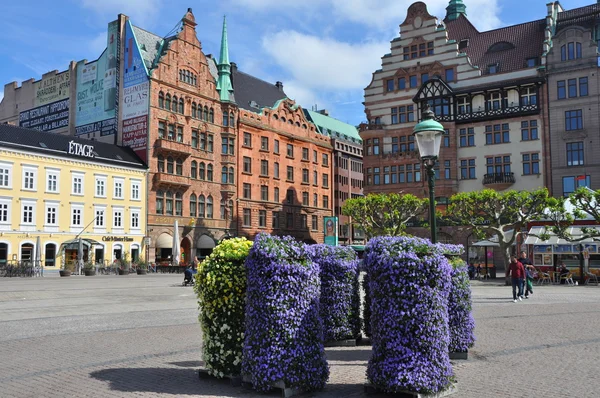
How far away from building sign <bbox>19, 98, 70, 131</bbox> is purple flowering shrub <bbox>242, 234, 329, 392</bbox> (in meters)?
58.3

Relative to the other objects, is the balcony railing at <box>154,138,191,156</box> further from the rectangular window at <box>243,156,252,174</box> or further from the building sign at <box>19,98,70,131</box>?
the building sign at <box>19,98,70,131</box>

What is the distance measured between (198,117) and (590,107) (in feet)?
118

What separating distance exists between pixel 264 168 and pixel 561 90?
3140 centimetres

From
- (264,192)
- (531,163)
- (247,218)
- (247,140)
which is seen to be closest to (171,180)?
(247,218)

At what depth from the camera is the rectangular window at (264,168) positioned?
65.2 meters

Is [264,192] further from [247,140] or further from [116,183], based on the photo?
[116,183]

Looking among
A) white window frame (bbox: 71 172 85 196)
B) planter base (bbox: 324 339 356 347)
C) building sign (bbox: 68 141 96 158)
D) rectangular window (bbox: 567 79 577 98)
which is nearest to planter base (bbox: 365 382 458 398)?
planter base (bbox: 324 339 356 347)

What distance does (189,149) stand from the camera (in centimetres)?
5588

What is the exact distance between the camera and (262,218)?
65.2 metres

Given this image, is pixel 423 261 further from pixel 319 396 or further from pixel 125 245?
pixel 125 245

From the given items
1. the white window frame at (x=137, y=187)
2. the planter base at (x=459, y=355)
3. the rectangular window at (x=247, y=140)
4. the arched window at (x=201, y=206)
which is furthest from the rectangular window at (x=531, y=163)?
the planter base at (x=459, y=355)

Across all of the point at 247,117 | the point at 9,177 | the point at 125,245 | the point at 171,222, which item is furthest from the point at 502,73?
the point at 9,177

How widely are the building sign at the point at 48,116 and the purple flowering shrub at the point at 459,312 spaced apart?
57.5 metres

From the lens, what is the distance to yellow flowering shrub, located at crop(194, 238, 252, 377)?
784cm
